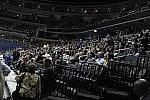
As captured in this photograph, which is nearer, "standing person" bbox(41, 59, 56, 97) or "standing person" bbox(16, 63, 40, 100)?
"standing person" bbox(16, 63, 40, 100)

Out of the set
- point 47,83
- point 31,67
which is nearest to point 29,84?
point 31,67

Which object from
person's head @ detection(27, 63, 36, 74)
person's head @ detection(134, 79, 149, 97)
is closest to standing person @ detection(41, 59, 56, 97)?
person's head @ detection(27, 63, 36, 74)

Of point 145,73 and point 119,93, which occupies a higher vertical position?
point 145,73

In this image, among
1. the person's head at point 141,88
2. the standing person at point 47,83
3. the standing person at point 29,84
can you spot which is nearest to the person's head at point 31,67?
the standing person at point 29,84

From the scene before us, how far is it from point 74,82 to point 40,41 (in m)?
38.9

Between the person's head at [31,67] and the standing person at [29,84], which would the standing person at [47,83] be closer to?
the standing person at [29,84]

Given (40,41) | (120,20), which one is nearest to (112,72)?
(120,20)

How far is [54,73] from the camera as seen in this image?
977cm

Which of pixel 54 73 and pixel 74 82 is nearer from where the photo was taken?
pixel 54 73

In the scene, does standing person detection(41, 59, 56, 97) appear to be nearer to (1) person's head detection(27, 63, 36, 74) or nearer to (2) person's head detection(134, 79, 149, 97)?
(1) person's head detection(27, 63, 36, 74)

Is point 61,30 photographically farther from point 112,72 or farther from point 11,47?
point 112,72

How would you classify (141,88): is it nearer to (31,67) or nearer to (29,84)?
(31,67)

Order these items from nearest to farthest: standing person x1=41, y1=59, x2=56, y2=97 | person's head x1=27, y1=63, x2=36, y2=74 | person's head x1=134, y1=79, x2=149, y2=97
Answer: person's head x1=134, y1=79, x2=149, y2=97 → person's head x1=27, y1=63, x2=36, y2=74 → standing person x1=41, y1=59, x2=56, y2=97

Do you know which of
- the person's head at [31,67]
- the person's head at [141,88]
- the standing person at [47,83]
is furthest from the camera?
the standing person at [47,83]
